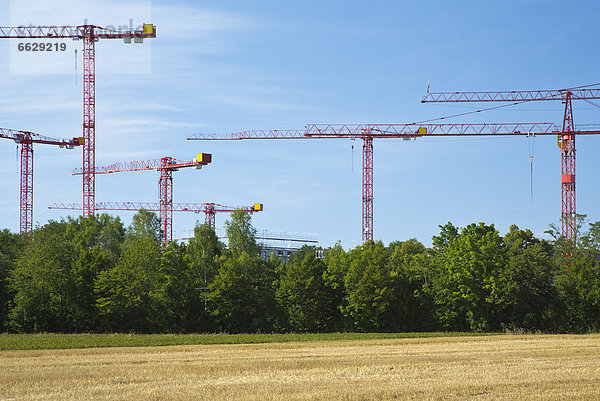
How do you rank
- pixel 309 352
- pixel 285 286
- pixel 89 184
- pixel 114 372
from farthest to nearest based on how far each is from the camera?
pixel 89 184
pixel 285 286
pixel 309 352
pixel 114 372

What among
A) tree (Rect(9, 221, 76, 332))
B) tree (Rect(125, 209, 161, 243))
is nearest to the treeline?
tree (Rect(9, 221, 76, 332))

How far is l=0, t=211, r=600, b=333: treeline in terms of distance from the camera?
78438mm

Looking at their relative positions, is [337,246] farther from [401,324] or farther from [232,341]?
[232,341]

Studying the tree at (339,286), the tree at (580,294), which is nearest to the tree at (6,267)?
the tree at (339,286)

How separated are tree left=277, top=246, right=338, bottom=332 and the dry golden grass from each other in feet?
107

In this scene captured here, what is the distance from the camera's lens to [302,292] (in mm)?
84500

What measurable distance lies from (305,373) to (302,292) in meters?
50.6

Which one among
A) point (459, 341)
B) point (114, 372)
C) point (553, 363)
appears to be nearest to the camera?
point (114, 372)

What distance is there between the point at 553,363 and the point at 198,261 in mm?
61765

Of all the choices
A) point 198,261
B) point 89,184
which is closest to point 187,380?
point 198,261

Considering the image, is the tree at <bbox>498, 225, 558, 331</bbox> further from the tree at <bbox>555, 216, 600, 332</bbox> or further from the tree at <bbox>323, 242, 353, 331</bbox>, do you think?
the tree at <bbox>323, 242, 353, 331</bbox>

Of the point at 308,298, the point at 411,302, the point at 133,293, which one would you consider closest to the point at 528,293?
the point at 411,302

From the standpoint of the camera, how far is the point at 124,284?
259 ft

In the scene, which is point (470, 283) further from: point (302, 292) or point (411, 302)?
point (302, 292)
